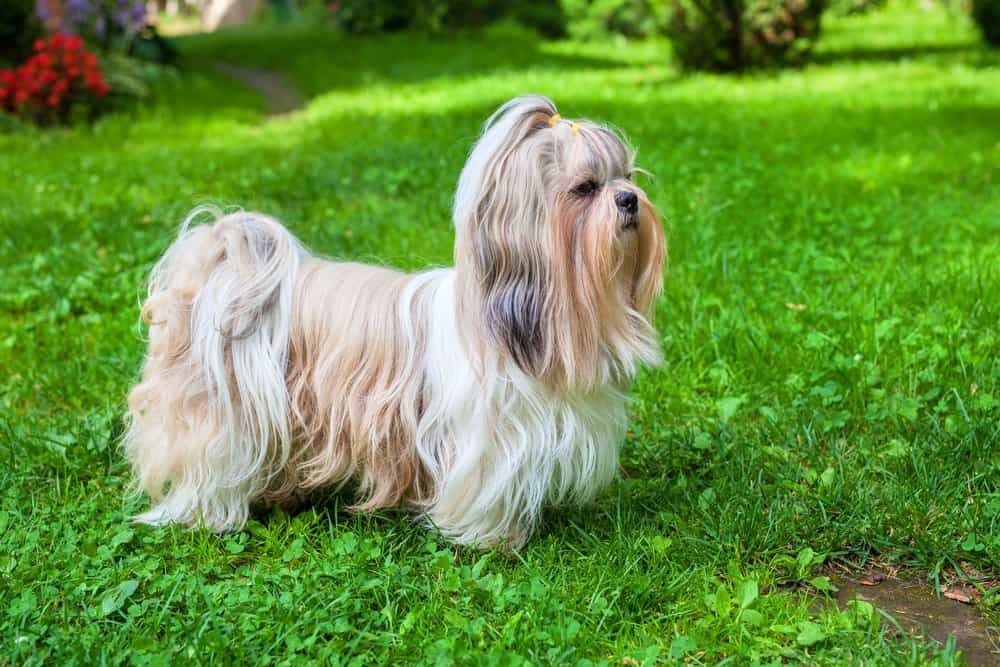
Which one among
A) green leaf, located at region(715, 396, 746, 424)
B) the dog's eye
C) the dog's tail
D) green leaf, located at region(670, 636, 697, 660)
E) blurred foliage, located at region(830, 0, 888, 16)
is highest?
blurred foliage, located at region(830, 0, 888, 16)

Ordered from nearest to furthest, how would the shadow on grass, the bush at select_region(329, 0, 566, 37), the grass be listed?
the grass → the shadow on grass → the bush at select_region(329, 0, 566, 37)

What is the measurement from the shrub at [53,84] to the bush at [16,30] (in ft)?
2.92

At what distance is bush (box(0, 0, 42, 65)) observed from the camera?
36.0ft

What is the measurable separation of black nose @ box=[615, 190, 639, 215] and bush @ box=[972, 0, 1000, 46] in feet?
45.3

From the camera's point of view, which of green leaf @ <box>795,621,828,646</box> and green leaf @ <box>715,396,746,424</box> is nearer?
green leaf @ <box>795,621,828,646</box>

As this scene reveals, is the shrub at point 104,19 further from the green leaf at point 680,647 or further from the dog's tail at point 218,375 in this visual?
the green leaf at point 680,647

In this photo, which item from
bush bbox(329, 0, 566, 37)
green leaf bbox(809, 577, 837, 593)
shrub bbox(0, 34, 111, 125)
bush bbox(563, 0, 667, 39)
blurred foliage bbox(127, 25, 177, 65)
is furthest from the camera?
bush bbox(329, 0, 566, 37)

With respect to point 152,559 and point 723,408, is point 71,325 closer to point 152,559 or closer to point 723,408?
point 152,559

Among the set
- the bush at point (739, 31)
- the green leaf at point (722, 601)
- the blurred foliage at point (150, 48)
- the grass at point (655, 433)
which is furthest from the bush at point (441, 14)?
the green leaf at point (722, 601)

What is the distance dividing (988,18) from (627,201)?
14067mm

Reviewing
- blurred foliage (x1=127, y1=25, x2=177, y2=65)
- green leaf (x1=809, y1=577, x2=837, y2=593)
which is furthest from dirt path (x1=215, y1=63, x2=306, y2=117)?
green leaf (x1=809, y1=577, x2=837, y2=593)

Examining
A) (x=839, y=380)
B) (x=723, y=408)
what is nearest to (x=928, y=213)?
(x=839, y=380)

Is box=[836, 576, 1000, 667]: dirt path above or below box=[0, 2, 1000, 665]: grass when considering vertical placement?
below

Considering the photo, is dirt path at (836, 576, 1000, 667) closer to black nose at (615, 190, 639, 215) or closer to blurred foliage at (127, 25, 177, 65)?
black nose at (615, 190, 639, 215)
